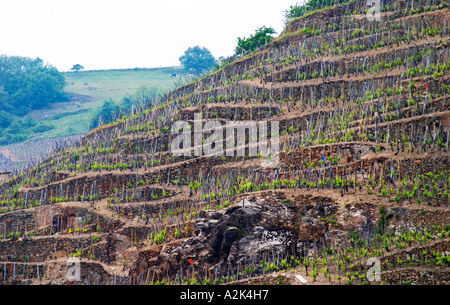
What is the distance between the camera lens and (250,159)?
96.3ft

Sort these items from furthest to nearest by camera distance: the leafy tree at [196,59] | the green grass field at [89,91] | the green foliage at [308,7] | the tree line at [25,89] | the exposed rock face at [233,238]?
the leafy tree at [196,59] < the tree line at [25,89] < the green grass field at [89,91] < the green foliage at [308,7] < the exposed rock face at [233,238]

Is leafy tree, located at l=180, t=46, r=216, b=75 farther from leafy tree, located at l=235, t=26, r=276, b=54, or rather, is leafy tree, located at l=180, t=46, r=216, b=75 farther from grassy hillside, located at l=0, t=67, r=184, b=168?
leafy tree, located at l=235, t=26, r=276, b=54

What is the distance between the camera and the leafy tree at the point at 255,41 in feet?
143

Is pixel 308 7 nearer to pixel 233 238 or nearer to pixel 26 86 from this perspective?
pixel 233 238

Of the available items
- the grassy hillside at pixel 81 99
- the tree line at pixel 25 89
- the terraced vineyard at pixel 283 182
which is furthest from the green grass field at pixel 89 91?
the terraced vineyard at pixel 283 182

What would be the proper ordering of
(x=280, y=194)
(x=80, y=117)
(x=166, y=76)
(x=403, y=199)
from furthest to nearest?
(x=166, y=76)
(x=80, y=117)
(x=280, y=194)
(x=403, y=199)

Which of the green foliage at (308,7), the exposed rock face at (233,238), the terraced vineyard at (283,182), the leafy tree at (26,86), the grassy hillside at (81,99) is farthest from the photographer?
the leafy tree at (26,86)

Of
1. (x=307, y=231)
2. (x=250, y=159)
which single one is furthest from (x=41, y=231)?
(x=307, y=231)

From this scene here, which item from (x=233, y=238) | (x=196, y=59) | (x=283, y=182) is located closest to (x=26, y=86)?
(x=196, y=59)

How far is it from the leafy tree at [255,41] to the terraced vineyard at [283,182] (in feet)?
13.0

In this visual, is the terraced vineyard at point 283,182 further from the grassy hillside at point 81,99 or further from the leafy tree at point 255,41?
the grassy hillside at point 81,99

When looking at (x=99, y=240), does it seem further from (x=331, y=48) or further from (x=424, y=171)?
(x=331, y=48)

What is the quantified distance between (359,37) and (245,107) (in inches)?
390

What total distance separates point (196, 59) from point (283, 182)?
54446mm
